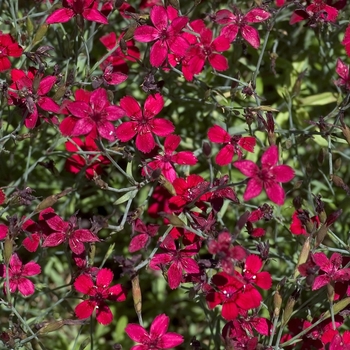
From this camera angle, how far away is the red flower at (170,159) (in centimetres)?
178

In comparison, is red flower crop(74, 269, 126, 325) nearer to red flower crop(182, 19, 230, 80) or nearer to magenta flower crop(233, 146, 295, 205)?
magenta flower crop(233, 146, 295, 205)

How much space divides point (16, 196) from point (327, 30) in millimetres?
1172

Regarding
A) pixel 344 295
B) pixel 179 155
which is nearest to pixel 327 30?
pixel 179 155

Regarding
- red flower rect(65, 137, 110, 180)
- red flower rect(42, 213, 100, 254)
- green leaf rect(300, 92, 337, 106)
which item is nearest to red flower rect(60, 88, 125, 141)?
red flower rect(65, 137, 110, 180)

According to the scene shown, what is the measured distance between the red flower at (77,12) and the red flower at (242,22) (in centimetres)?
34

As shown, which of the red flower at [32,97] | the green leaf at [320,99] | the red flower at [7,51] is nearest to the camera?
the red flower at [32,97]

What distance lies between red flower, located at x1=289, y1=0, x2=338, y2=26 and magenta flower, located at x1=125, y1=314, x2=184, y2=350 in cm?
96

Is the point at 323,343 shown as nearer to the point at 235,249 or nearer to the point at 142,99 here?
the point at 235,249

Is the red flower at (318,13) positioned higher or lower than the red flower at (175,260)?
higher

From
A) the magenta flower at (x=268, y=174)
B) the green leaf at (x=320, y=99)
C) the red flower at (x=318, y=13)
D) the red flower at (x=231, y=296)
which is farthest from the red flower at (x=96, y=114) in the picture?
the green leaf at (x=320, y=99)

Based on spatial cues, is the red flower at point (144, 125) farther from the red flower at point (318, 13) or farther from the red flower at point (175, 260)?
the red flower at point (318, 13)

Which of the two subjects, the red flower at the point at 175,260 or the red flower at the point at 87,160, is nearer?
the red flower at the point at 175,260

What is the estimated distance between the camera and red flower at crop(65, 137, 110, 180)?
1925mm

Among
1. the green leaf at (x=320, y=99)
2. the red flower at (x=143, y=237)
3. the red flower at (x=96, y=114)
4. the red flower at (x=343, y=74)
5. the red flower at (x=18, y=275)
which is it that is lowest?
the red flower at (x=18, y=275)
